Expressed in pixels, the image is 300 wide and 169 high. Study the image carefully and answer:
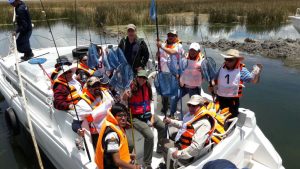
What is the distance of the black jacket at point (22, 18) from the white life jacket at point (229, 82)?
4.54 m

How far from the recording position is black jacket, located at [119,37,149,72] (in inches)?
185

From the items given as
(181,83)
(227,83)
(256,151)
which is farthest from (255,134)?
(181,83)

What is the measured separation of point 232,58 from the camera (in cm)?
371

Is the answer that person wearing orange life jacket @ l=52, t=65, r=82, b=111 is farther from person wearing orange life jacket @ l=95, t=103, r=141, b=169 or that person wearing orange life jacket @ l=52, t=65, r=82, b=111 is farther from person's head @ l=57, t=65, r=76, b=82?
person wearing orange life jacket @ l=95, t=103, r=141, b=169

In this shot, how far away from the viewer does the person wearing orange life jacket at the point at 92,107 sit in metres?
3.24

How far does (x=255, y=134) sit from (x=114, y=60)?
2639mm

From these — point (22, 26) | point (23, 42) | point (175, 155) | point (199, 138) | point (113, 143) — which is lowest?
point (175, 155)

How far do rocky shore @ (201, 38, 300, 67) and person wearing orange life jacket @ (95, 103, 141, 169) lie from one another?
9.87m

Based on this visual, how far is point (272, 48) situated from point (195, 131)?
11015 millimetres

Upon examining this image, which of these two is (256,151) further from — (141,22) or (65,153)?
(141,22)

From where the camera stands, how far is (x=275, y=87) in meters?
8.45

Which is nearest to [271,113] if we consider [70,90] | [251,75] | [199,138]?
[251,75]

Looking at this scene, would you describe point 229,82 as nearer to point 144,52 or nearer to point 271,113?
point 144,52

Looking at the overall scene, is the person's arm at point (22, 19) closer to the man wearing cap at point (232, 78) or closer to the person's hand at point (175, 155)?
the man wearing cap at point (232, 78)
